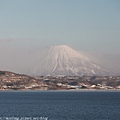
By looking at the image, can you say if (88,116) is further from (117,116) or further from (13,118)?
(13,118)

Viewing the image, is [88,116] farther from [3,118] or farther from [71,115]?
[3,118]

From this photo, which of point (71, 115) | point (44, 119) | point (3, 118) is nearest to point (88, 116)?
point (71, 115)

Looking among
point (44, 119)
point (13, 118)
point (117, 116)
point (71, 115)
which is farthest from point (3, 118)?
point (117, 116)

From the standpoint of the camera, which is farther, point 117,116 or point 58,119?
point 117,116

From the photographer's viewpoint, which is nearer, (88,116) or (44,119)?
(44,119)

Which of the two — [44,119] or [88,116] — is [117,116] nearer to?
[88,116]

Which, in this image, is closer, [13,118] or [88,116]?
[13,118]

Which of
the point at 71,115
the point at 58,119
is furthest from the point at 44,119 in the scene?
the point at 71,115
